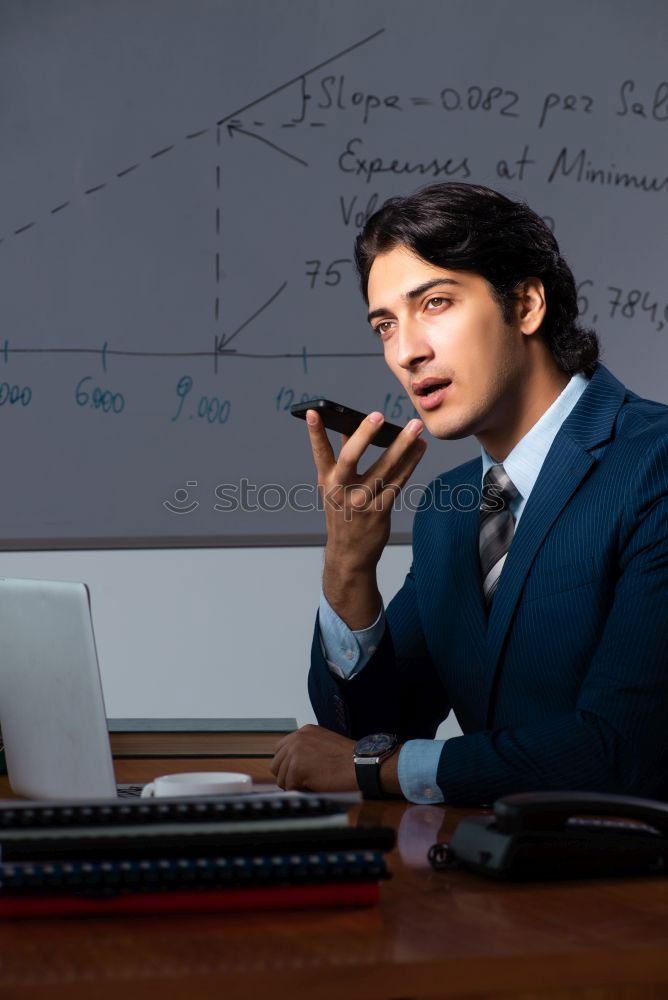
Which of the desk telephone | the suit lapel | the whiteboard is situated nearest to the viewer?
the desk telephone

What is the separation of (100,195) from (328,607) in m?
1.38

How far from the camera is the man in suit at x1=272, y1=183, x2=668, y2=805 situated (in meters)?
1.07

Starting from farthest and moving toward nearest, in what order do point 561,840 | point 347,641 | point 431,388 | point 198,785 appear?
point 431,388, point 347,641, point 198,785, point 561,840

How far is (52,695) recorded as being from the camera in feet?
3.44

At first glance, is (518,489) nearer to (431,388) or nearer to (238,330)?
(431,388)

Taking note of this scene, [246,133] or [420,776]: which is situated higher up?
[246,133]

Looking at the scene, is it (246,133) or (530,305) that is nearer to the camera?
(530,305)

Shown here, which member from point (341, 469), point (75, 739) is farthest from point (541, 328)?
point (75, 739)

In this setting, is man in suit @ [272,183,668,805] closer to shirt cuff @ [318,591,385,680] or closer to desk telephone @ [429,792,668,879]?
shirt cuff @ [318,591,385,680]

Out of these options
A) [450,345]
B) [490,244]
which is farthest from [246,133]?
[450,345]

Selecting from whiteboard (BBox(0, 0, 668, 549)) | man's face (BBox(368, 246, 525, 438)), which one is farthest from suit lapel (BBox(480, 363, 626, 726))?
whiteboard (BBox(0, 0, 668, 549))

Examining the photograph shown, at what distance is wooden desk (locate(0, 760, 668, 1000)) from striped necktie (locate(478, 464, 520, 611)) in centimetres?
75

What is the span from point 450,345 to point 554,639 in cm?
43

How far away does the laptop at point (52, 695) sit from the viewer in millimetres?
999
